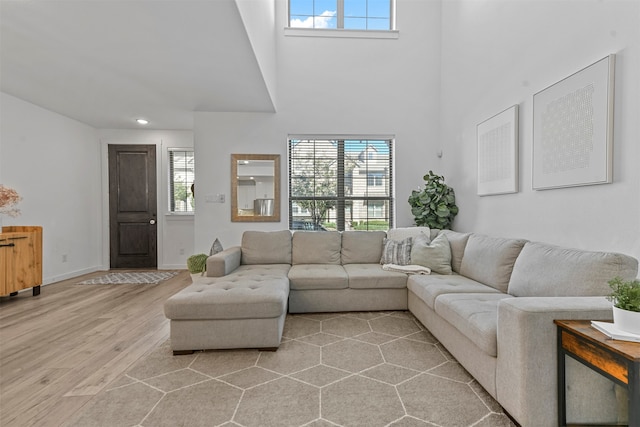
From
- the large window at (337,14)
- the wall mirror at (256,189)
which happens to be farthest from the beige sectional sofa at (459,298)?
the large window at (337,14)

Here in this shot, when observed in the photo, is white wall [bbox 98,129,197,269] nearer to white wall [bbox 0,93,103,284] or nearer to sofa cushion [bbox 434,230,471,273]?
white wall [bbox 0,93,103,284]

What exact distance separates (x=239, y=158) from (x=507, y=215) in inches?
133

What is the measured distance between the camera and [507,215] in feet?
9.90

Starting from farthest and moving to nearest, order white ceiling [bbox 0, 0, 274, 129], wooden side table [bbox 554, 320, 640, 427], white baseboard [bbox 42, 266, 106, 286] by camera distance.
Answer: white baseboard [bbox 42, 266, 106, 286], white ceiling [bbox 0, 0, 274, 129], wooden side table [bbox 554, 320, 640, 427]

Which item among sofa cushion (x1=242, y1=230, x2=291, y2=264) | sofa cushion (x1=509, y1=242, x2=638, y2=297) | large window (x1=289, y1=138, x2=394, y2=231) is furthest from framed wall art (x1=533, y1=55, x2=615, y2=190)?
sofa cushion (x1=242, y1=230, x2=291, y2=264)

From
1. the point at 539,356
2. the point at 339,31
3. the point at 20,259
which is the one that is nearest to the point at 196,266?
the point at 20,259

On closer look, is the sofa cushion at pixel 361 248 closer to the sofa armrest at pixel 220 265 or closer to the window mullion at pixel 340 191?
the window mullion at pixel 340 191

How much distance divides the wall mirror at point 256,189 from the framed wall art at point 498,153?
8.51 ft

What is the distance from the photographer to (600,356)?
48.2 inches

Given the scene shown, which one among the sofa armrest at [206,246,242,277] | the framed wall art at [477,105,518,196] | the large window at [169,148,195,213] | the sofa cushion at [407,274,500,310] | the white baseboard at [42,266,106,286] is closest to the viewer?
the sofa cushion at [407,274,500,310]

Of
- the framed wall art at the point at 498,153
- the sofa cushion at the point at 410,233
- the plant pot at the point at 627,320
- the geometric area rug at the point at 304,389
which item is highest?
the framed wall art at the point at 498,153

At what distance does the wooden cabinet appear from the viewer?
3543 mm

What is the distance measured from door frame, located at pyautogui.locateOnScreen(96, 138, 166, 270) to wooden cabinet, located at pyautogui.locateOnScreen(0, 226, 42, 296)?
166 centimetres

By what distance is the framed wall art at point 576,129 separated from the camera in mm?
1955
